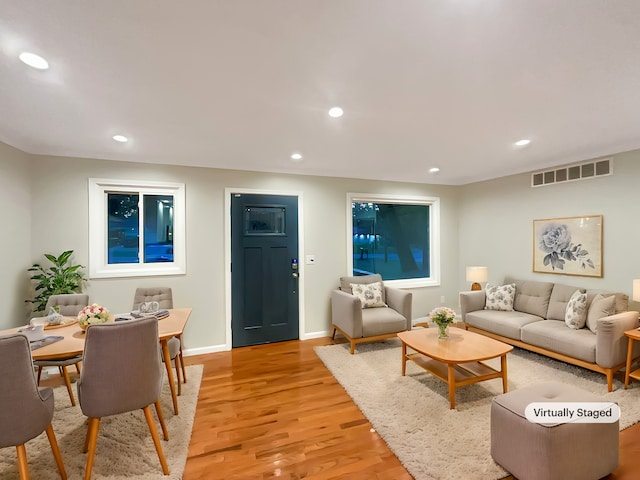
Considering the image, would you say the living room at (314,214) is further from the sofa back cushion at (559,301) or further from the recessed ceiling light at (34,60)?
the recessed ceiling light at (34,60)

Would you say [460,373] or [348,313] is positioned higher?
[348,313]

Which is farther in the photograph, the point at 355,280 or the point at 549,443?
the point at 355,280

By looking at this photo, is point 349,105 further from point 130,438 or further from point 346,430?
point 130,438

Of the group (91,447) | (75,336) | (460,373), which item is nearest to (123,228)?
(75,336)

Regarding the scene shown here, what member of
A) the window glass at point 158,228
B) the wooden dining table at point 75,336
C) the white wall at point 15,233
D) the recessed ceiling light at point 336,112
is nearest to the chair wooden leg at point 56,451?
the wooden dining table at point 75,336

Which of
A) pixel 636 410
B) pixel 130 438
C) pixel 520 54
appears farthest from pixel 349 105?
pixel 636 410

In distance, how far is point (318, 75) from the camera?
5.97 ft

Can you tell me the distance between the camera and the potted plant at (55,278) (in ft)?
10.1

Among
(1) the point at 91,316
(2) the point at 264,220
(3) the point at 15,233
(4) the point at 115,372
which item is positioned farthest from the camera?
(2) the point at 264,220

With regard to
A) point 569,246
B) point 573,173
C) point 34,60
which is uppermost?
point 34,60

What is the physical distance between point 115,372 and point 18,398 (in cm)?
41

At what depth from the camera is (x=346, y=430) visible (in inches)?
88.1

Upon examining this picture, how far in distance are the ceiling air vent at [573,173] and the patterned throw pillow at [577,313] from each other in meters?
1.47

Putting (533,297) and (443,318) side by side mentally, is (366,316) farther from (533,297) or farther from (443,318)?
(533,297)
